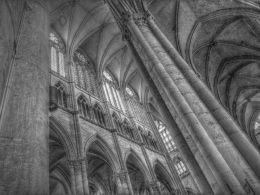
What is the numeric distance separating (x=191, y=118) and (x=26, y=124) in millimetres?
3216


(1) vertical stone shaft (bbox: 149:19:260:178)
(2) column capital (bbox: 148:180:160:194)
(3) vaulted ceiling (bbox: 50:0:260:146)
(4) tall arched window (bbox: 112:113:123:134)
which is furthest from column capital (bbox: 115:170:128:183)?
(1) vertical stone shaft (bbox: 149:19:260:178)

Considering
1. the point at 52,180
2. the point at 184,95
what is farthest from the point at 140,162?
the point at 184,95

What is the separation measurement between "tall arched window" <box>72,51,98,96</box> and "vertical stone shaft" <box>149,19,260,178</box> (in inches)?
350

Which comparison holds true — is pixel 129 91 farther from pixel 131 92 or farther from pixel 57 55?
pixel 57 55

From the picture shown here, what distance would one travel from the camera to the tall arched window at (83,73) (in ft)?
47.0

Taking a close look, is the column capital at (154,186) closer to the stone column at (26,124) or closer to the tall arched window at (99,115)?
the tall arched window at (99,115)

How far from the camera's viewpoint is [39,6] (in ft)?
17.3

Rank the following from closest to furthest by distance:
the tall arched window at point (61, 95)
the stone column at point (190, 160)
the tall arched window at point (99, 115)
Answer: the stone column at point (190, 160), the tall arched window at point (61, 95), the tall arched window at point (99, 115)

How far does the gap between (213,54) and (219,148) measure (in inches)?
486

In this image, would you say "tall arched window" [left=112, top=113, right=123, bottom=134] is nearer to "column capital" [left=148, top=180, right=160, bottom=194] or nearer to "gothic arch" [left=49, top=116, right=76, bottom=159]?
"column capital" [left=148, top=180, right=160, bottom=194]

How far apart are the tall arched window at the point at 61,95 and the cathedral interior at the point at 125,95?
59 mm

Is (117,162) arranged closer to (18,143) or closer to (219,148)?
(219,148)

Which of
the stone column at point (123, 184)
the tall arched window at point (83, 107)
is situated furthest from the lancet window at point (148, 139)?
the tall arched window at point (83, 107)

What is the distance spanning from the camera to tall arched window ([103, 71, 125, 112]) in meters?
16.2
